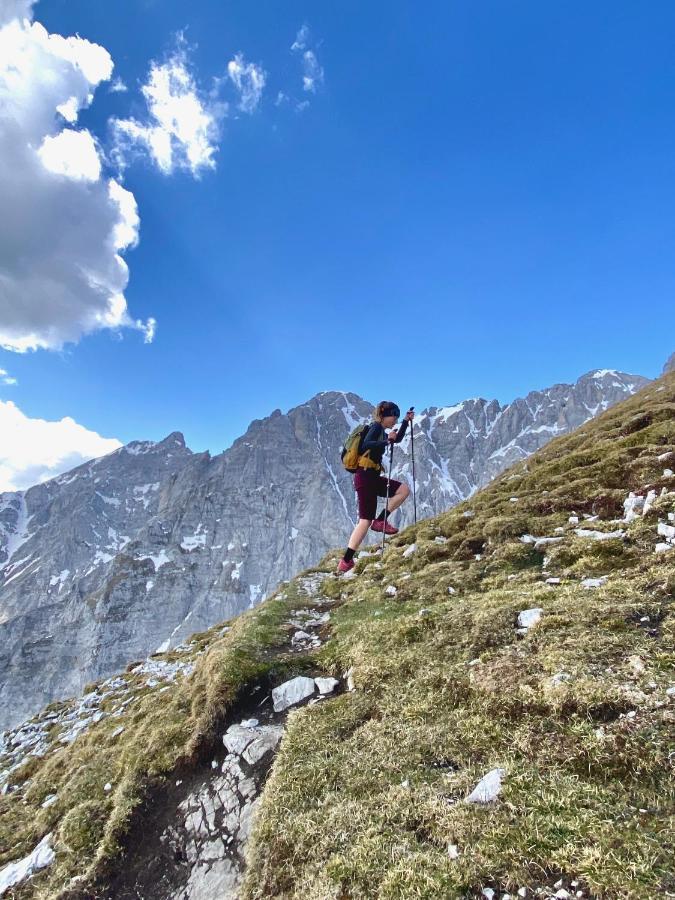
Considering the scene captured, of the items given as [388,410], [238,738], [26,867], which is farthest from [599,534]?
[26,867]

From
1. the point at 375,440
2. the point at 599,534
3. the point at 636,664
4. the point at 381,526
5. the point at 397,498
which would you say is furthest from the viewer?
the point at 381,526

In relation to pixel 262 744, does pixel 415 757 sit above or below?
above

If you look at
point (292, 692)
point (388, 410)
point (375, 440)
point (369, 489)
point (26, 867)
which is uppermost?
point (388, 410)

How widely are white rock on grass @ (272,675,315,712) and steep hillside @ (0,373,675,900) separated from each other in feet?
0.19

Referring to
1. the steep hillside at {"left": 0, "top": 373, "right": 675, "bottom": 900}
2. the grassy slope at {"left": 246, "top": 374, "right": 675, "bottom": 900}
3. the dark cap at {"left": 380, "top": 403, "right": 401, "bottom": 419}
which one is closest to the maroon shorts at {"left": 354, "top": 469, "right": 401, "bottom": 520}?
the dark cap at {"left": 380, "top": 403, "right": 401, "bottom": 419}

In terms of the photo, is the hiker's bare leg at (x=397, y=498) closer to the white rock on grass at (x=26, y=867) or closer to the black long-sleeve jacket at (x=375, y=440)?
the black long-sleeve jacket at (x=375, y=440)

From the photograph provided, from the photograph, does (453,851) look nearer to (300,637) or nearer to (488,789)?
(488,789)

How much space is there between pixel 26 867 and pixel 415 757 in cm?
712

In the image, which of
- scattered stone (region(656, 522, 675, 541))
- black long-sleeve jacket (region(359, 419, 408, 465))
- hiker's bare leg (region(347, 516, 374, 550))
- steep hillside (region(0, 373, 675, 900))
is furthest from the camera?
hiker's bare leg (region(347, 516, 374, 550))

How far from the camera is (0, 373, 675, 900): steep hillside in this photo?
4477 mm

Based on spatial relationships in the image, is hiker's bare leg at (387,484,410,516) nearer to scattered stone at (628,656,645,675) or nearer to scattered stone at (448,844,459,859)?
scattered stone at (628,656,645,675)

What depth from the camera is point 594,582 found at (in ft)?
32.2

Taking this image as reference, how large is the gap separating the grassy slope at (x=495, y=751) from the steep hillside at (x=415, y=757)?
24 mm

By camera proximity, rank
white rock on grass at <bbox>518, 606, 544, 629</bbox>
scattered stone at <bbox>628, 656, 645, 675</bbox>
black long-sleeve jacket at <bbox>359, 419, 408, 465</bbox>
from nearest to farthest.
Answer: scattered stone at <bbox>628, 656, 645, 675</bbox>
white rock on grass at <bbox>518, 606, 544, 629</bbox>
black long-sleeve jacket at <bbox>359, 419, 408, 465</bbox>
